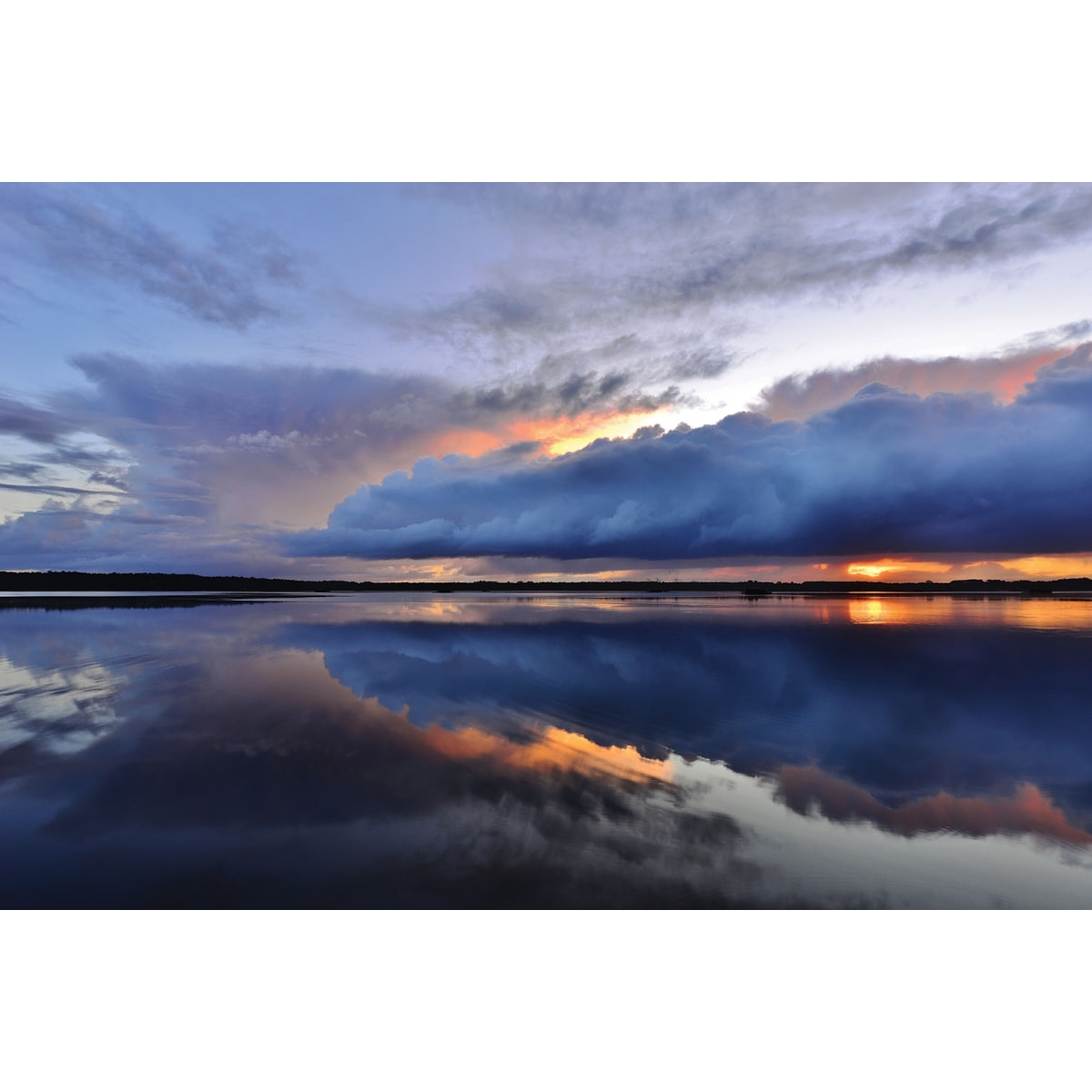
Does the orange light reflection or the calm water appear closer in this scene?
the calm water

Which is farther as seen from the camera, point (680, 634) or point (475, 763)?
point (680, 634)

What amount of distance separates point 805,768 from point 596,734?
179 inches

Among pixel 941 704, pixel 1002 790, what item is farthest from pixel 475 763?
pixel 941 704

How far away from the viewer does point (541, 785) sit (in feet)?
33.6

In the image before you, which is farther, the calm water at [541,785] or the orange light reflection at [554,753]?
the orange light reflection at [554,753]

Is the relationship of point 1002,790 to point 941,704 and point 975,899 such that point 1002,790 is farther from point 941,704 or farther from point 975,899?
point 941,704

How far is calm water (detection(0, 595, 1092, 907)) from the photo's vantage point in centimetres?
751

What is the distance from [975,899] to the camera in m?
7.64

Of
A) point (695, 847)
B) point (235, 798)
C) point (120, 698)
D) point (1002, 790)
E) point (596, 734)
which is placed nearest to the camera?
point (695, 847)

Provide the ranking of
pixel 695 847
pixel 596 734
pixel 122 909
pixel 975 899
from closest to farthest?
1. pixel 122 909
2. pixel 975 899
3. pixel 695 847
4. pixel 596 734

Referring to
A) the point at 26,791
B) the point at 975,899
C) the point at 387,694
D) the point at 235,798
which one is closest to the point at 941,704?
the point at 975,899

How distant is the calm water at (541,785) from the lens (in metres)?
7.51

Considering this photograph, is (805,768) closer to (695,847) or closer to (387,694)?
(695,847)

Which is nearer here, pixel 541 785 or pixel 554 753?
pixel 541 785
